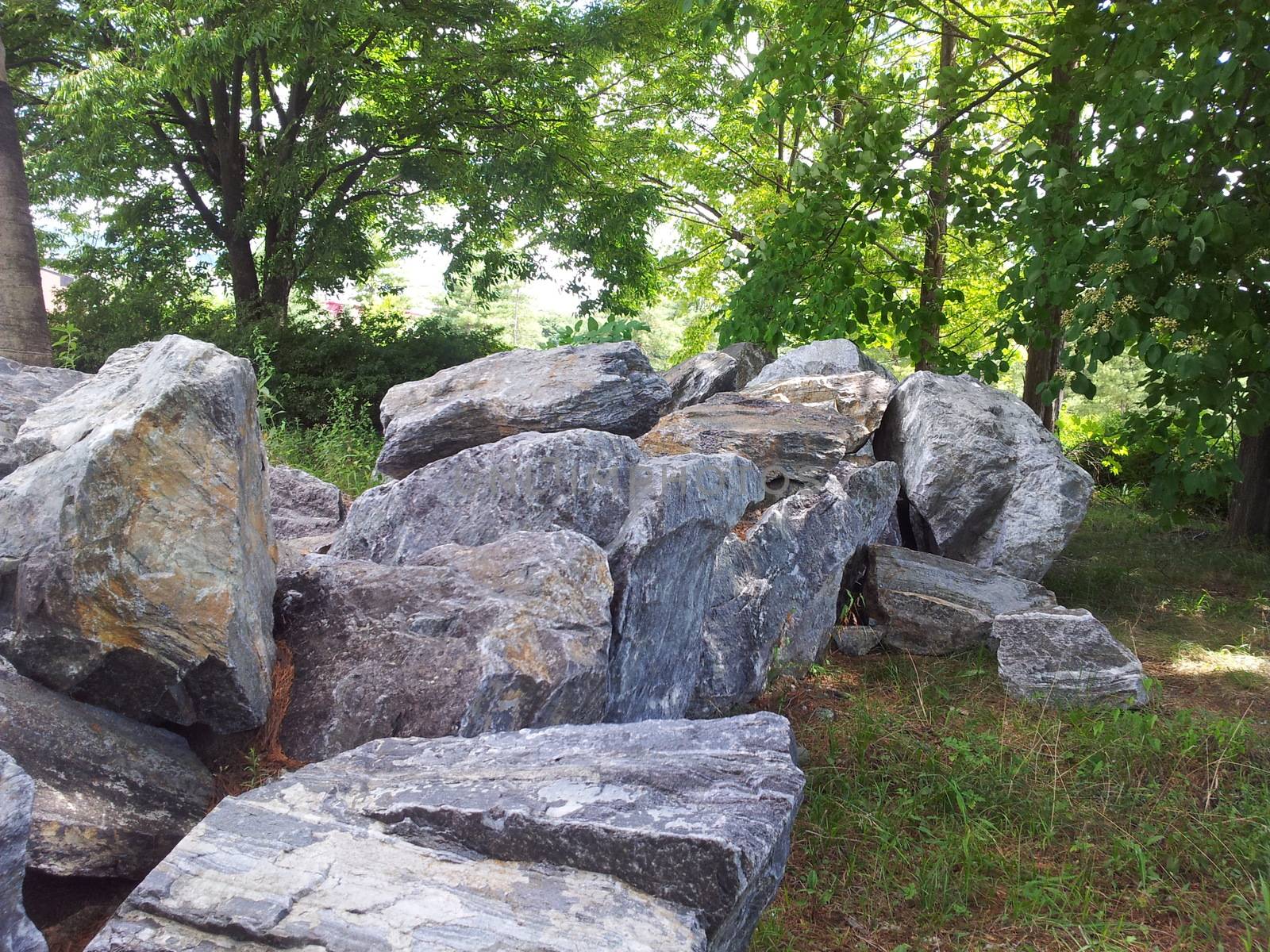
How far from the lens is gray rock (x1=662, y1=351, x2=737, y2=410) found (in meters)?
8.02

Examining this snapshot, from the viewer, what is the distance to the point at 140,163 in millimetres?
13141

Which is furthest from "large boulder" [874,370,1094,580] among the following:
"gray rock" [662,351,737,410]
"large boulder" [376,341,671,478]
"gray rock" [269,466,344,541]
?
"gray rock" [269,466,344,541]

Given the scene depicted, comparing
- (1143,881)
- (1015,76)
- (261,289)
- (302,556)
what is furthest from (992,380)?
(261,289)

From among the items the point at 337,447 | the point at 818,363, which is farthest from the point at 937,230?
the point at 337,447

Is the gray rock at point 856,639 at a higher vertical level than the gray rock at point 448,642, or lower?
lower

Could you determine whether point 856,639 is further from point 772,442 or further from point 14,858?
point 14,858

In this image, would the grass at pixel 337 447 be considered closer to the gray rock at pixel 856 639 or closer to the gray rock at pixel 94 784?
the gray rock at pixel 856 639

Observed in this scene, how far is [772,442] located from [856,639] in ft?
4.54

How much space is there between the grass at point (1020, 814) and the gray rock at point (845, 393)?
210 cm

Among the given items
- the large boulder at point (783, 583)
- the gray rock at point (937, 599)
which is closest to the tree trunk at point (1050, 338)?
the gray rock at point (937, 599)

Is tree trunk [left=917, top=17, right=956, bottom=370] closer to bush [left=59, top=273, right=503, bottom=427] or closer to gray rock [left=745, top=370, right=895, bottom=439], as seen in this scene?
gray rock [left=745, top=370, right=895, bottom=439]

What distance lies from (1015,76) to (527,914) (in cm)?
851

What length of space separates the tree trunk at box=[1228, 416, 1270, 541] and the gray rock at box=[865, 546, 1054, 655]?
4317 millimetres

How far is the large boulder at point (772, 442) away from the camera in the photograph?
6.01 metres
